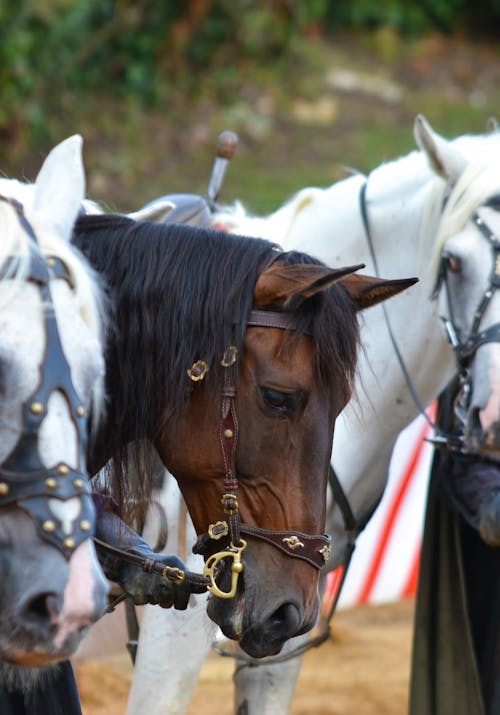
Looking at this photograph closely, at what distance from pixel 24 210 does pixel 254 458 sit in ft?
2.11

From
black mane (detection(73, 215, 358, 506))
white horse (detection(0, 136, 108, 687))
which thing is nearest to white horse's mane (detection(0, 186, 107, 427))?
white horse (detection(0, 136, 108, 687))

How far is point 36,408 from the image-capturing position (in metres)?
1.78

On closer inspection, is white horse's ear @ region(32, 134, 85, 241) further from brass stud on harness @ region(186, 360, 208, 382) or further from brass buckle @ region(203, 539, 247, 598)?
brass buckle @ region(203, 539, 247, 598)

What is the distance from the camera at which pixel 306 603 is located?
7.39 feet

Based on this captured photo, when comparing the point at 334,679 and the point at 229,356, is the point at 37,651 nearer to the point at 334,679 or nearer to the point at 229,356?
the point at 229,356

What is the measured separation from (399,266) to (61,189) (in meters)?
1.51

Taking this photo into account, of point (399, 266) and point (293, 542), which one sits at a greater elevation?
point (399, 266)

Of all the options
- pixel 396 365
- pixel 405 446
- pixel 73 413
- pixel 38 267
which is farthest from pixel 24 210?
pixel 405 446

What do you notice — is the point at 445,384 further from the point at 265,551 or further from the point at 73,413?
the point at 73,413

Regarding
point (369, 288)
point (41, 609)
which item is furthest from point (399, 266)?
point (41, 609)

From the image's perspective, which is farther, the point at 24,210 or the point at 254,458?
the point at 254,458

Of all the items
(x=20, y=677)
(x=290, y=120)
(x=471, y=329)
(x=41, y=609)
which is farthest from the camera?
(x=290, y=120)

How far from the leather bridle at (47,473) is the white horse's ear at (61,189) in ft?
0.66

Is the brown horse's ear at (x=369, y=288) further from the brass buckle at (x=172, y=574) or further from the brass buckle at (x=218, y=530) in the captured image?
Result: the brass buckle at (x=172, y=574)
